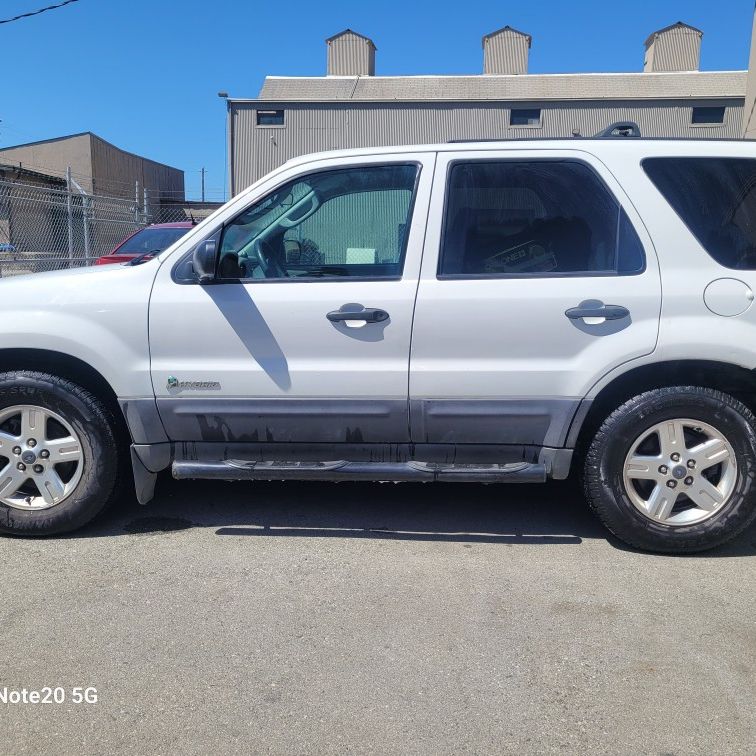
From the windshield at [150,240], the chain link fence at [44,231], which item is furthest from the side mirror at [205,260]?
the chain link fence at [44,231]

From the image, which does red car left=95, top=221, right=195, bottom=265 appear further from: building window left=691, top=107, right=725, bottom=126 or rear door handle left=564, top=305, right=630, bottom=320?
building window left=691, top=107, right=725, bottom=126

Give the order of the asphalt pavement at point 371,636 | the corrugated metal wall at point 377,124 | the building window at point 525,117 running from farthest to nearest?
the building window at point 525,117 → the corrugated metal wall at point 377,124 → the asphalt pavement at point 371,636

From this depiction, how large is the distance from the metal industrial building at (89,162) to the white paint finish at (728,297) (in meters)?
38.7

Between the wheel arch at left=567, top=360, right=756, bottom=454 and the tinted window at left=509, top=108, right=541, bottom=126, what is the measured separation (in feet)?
96.9

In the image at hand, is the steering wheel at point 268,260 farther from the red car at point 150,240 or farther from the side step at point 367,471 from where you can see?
the red car at point 150,240

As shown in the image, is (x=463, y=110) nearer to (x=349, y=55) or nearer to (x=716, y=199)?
(x=349, y=55)

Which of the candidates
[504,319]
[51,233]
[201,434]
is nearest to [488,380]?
[504,319]

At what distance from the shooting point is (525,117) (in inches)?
1209

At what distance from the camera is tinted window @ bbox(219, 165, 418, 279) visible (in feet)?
11.6

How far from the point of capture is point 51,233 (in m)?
12.9

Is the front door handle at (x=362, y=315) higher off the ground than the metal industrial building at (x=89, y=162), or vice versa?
the metal industrial building at (x=89, y=162)

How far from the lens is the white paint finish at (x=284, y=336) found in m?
3.43

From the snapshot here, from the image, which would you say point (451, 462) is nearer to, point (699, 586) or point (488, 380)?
point (488, 380)

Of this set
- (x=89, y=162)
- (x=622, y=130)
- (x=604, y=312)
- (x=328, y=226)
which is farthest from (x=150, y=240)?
(x=89, y=162)
